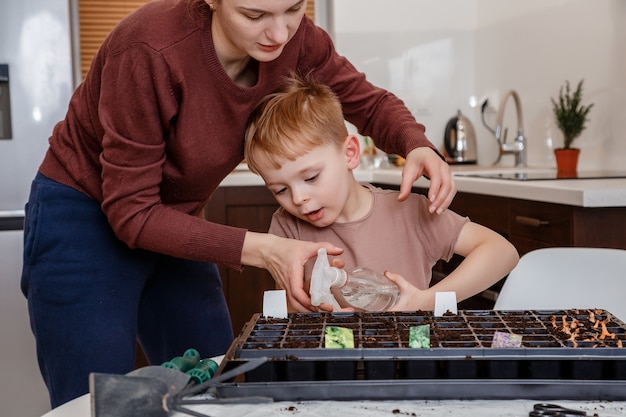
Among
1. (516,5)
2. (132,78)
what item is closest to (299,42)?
(132,78)

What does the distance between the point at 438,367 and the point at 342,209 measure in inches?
29.4

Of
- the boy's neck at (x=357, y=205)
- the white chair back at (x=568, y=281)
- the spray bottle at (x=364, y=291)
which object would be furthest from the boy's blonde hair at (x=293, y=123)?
the white chair back at (x=568, y=281)

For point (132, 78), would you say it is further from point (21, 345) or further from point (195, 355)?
point (21, 345)

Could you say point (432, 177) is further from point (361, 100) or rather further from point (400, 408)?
point (400, 408)

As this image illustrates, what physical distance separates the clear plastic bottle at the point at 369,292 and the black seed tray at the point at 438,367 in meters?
0.40

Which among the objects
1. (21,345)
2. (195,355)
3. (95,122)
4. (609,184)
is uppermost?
(95,122)

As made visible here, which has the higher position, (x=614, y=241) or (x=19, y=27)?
(x=19, y=27)

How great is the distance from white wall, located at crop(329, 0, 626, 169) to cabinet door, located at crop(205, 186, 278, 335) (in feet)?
3.09

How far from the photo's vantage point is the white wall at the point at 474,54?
2.99m

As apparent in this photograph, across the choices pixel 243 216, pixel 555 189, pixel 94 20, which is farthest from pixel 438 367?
pixel 94 20

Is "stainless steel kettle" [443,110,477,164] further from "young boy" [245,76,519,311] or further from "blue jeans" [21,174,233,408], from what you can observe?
"blue jeans" [21,174,233,408]

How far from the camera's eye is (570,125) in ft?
9.01

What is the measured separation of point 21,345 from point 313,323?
2104mm

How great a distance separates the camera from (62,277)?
1.40 m
